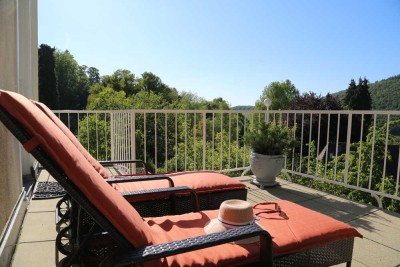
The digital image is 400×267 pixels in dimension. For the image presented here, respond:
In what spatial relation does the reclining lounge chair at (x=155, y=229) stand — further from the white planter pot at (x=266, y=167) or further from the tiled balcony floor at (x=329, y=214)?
the white planter pot at (x=266, y=167)

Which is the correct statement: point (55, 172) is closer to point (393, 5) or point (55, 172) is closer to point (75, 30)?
point (393, 5)

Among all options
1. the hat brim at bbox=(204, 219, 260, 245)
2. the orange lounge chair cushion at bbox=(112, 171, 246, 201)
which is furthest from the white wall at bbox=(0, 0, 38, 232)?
the hat brim at bbox=(204, 219, 260, 245)

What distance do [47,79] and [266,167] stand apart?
30.2 metres

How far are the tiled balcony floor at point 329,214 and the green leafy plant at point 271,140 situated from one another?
544 mm

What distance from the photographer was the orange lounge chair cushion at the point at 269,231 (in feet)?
3.88

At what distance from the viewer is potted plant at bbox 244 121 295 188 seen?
3820 millimetres

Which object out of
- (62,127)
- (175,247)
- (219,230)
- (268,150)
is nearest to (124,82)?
(268,150)

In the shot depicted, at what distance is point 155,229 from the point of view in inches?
58.3

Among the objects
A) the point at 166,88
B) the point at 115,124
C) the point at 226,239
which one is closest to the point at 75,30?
the point at 166,88

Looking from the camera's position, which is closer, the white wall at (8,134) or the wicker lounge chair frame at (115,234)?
the wicker lounge chair frame at (115,234)

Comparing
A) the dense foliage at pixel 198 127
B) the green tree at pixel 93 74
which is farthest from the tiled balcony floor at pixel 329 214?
the green tree at pixel 93 74

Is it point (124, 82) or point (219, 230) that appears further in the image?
point (124, 82)

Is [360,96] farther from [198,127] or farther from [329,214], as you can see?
[329,214]

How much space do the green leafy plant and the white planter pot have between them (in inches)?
3.7
